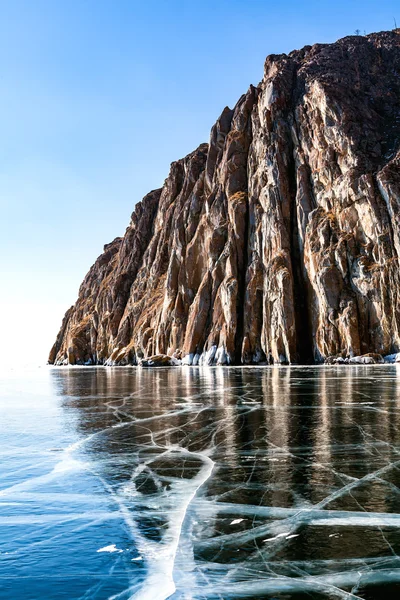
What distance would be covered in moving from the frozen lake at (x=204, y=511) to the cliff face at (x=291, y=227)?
220ft

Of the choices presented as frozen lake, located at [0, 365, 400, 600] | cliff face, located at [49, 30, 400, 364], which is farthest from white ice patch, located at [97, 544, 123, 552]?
cliff face, located at [49, 30, 400, 364]

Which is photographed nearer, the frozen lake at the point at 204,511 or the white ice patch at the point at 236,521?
the frozen lake at the point at 204,511

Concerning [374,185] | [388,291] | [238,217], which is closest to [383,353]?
[388,291]

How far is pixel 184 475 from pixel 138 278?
15943cm

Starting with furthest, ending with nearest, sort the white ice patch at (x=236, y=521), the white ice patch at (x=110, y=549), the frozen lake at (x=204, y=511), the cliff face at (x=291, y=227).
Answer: the cliff face at (x=291, y=227) → the white ice patch at (x=236, y=521) → the white ice patch at (x=110, y=549) → the frozen lake at (x=204, y=511)

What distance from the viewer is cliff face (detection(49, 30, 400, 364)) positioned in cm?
8581

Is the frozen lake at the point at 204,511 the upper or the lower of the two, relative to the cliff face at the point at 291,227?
lower

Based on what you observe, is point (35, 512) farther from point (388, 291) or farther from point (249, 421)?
point (388, 291)

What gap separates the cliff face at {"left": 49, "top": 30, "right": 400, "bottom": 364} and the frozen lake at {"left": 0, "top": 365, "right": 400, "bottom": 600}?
67.1 m

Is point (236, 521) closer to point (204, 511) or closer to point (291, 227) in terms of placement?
point (204, 511)

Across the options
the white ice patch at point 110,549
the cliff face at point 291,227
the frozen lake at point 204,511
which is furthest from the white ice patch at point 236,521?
the cliff face at point 291,227

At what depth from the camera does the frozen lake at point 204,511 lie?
745 centimetres

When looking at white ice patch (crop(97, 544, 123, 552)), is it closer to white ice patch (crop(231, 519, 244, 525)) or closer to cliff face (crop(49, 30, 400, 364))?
white ice patch (crop(231, 519, 244, 525))

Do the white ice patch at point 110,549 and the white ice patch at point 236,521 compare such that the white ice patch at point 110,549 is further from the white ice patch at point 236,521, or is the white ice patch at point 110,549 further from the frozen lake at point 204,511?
the white ice patch at point 236,521
